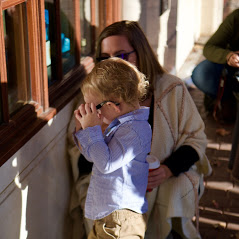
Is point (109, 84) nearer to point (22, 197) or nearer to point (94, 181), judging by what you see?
point (94, 181)

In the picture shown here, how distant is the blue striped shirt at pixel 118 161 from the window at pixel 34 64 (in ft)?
1.27

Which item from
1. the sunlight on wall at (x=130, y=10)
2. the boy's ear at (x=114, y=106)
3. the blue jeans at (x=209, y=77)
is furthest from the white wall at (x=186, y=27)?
→ the boy's ear at (x=114, y=106)

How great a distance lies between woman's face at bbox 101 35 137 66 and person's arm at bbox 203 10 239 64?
7.73 feet

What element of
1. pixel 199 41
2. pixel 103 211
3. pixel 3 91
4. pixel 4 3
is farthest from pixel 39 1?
pixel 199 41

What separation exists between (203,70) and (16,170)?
402 cm

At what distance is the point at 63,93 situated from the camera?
3719 millimetres

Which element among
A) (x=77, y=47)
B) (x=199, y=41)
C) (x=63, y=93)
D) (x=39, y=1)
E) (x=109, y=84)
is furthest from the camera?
(x=199, y=41)

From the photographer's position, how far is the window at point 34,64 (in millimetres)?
2852

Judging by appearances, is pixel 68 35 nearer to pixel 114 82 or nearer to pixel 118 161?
pixel 114 82

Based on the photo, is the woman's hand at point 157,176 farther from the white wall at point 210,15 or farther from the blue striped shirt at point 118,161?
the white wall at point 210,15

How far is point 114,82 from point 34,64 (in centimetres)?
69

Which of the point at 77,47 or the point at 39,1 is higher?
the point at 39,1

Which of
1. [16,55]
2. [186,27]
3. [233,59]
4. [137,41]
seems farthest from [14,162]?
[186,27]

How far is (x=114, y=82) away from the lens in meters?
2.70
